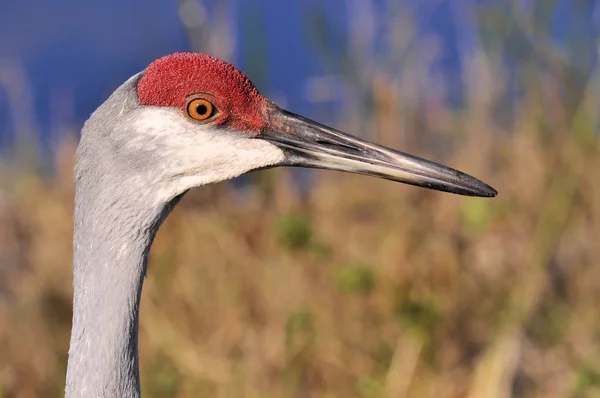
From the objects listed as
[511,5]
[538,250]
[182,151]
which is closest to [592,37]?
[511,5]

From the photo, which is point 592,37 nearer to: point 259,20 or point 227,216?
point 259,20

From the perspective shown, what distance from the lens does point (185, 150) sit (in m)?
2.32

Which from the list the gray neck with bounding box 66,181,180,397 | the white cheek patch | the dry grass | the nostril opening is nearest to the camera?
the gray neck with bounding box 66,181,180,397

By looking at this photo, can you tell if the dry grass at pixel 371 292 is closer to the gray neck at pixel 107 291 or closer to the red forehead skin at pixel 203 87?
the red forehead skin at pixel 203 87

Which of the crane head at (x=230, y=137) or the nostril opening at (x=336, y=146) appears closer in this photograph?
the crane head at (x=230, y=137)

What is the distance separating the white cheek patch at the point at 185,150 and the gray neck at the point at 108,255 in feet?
0.15

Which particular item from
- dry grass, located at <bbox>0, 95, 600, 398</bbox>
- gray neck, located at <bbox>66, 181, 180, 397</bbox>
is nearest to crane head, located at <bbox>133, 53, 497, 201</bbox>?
gray neck, located at <bbox>66, 181, 180, 397</bbox>

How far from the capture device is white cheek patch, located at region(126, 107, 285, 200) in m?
2.30

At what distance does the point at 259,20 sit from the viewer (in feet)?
15.5

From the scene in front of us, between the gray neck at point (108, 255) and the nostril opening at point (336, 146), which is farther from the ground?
the nostril opening at point (336, 146)

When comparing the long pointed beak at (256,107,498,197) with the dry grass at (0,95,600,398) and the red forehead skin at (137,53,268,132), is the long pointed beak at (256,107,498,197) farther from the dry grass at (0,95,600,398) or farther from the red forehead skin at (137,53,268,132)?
the dry grass at (0,95,600,398)

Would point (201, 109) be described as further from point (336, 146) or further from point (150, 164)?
point (336, 146)

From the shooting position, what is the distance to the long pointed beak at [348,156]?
7.85ft

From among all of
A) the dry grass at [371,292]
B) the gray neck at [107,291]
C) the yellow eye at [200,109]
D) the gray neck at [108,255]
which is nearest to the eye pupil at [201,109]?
the yellow eye at [200,109]
